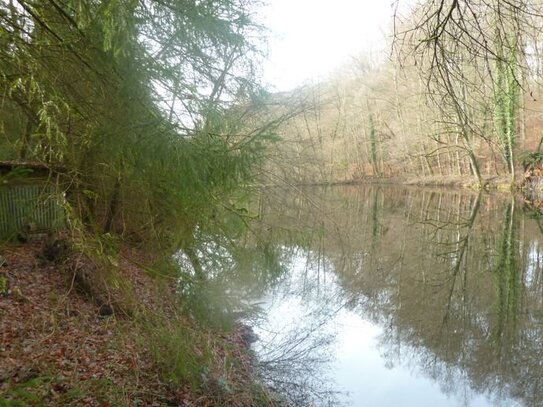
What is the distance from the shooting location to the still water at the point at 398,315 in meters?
6.14

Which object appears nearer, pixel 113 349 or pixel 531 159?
pixel 113 349

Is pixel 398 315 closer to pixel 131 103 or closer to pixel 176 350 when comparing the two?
pixel 176 350

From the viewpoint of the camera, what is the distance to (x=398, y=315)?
8602mm

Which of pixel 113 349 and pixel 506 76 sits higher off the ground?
pixel 506 76

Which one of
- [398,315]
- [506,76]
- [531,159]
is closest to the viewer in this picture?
[506,76]

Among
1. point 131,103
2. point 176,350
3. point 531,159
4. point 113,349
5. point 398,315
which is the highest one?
point 531,159

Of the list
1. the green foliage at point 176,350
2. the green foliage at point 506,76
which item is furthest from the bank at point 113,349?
the green foliage at point 506,76

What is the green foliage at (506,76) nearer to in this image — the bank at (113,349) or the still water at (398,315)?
the bank at (113,349)

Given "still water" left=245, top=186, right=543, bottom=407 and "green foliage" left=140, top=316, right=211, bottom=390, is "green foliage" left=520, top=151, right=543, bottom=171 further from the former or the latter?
"green foliage" left=140, top=316, right=211, bottom=390

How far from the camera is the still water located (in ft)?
20.1

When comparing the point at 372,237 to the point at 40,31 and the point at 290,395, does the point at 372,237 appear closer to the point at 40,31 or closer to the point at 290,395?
the point at 290,395

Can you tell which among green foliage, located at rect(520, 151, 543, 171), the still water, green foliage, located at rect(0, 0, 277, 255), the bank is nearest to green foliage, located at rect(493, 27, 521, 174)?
green foliage, located at rect(0, 0, 277, 255)

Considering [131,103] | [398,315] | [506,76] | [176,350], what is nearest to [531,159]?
[398,315]

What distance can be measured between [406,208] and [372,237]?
6987 mm
